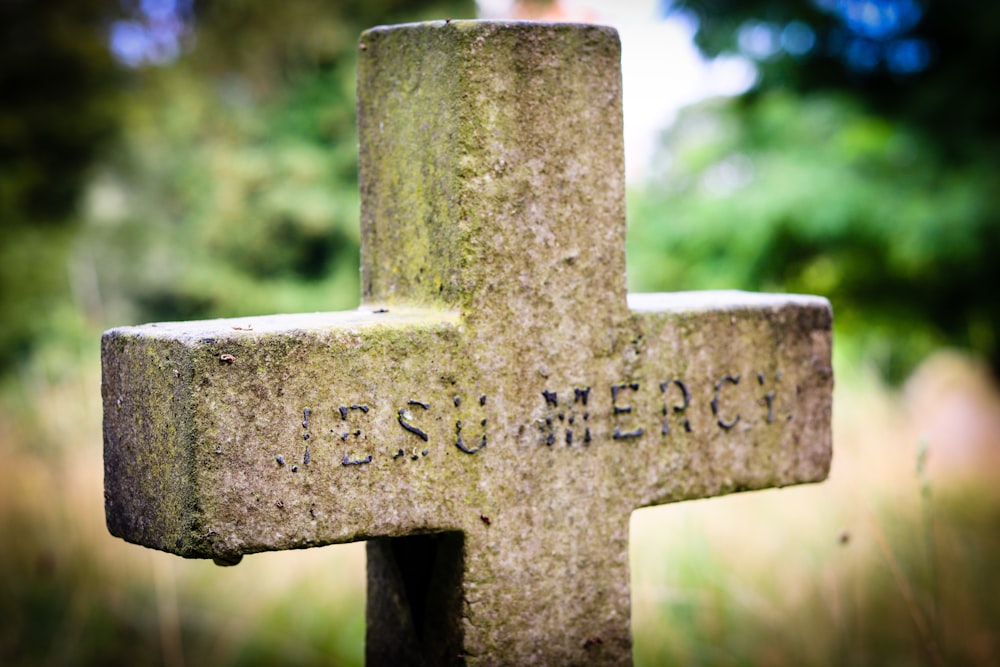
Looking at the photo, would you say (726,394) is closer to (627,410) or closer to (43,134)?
(627,410)

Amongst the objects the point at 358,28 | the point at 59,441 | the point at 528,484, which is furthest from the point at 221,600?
the point at 358,28

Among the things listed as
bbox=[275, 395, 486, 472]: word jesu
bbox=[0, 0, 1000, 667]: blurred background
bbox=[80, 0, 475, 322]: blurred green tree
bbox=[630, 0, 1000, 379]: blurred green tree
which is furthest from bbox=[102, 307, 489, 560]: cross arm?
bbox=[80, 0, 475, 322]: blurred green tree

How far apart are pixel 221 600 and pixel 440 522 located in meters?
2.63

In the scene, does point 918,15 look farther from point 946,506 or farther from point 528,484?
point 528,484

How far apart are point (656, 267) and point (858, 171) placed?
94.2 inches

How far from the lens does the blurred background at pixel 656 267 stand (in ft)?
13.3

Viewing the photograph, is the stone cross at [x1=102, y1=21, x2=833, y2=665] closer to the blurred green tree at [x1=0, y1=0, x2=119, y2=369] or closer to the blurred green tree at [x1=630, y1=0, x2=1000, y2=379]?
the blurred green tree at [x1=630, y1=0, x2=1000, y2=379]

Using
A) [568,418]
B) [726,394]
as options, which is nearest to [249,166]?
[726,394]

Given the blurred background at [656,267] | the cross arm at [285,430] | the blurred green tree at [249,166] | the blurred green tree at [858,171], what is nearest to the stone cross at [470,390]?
the cross arm at [285,430]

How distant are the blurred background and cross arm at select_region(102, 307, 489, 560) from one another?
4.24 ft

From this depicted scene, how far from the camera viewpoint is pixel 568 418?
7.16ft

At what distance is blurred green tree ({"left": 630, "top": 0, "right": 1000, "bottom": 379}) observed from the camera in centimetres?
691

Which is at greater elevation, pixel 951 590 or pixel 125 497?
pixel 125 497

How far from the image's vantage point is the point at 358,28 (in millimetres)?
12398
